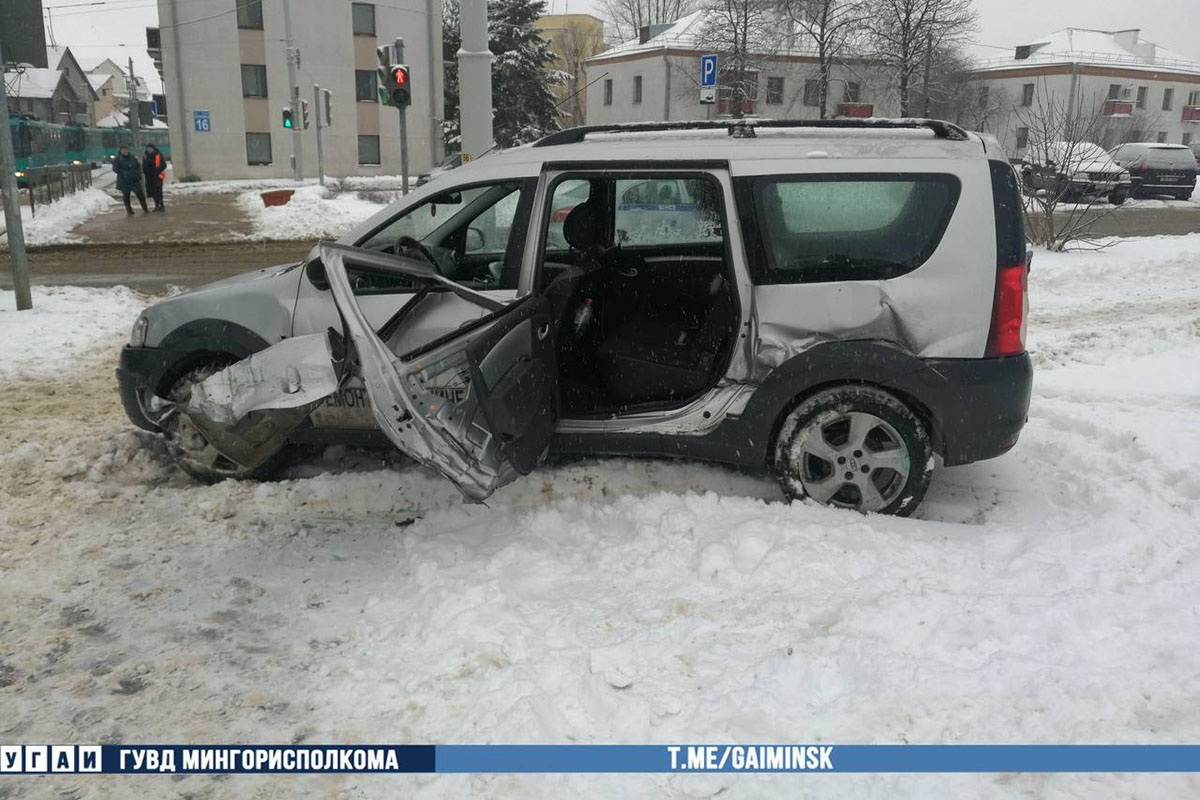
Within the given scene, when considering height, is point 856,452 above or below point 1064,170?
below

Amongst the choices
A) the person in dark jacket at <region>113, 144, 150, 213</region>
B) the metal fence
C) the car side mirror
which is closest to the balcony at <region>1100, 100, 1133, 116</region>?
the person in dark jacket at <region>113, 144, 150, 213</region>

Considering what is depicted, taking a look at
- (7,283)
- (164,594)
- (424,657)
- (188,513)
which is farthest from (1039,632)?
(7,283)

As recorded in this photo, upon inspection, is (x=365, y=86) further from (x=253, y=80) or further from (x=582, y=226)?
(x=582, y=226)

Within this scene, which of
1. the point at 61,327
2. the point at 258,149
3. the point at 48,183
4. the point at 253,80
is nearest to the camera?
the point at 61,327

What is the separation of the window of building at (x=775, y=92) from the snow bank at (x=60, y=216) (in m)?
35.4

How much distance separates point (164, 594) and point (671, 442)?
247cm

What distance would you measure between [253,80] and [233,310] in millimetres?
38785

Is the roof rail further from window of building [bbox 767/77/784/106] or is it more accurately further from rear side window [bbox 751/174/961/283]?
window of building [bbox 767/77/784/106]

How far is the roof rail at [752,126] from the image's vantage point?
4777 millimetres

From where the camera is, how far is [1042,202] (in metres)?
14.3

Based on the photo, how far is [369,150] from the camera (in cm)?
4194

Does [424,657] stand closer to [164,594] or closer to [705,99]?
[164,594]

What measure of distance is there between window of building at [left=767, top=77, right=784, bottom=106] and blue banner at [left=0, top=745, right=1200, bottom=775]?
51.2 meters

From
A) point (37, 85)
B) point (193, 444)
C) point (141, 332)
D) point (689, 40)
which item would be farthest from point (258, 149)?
point (193, 444)
